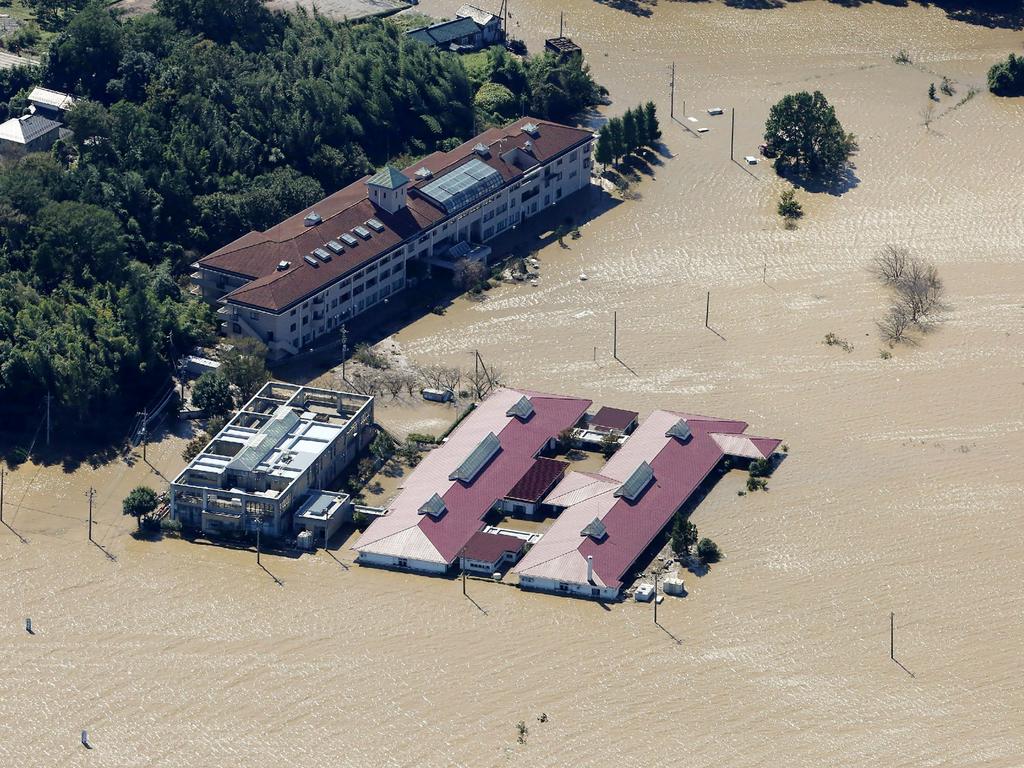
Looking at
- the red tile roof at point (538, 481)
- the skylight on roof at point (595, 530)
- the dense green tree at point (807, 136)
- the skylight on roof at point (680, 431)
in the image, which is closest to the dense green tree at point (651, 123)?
the dense green tree at point (807, 136)

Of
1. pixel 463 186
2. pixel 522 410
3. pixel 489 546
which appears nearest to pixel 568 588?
pixel 489 546

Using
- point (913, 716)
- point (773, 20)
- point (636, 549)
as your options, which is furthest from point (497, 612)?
point (773, 20)

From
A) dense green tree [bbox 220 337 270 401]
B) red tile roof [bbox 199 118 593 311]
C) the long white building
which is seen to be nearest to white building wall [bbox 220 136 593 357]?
the long white building

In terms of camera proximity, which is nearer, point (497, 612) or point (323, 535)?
point (497, 612)

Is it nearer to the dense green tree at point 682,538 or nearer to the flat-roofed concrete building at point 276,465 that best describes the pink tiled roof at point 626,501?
the dense green tree at point 682,538

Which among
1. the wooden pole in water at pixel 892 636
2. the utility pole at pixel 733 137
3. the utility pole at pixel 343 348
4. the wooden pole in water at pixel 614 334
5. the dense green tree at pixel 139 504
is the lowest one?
the utility pole at pixel 733 137

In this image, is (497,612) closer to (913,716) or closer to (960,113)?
(913,716)
